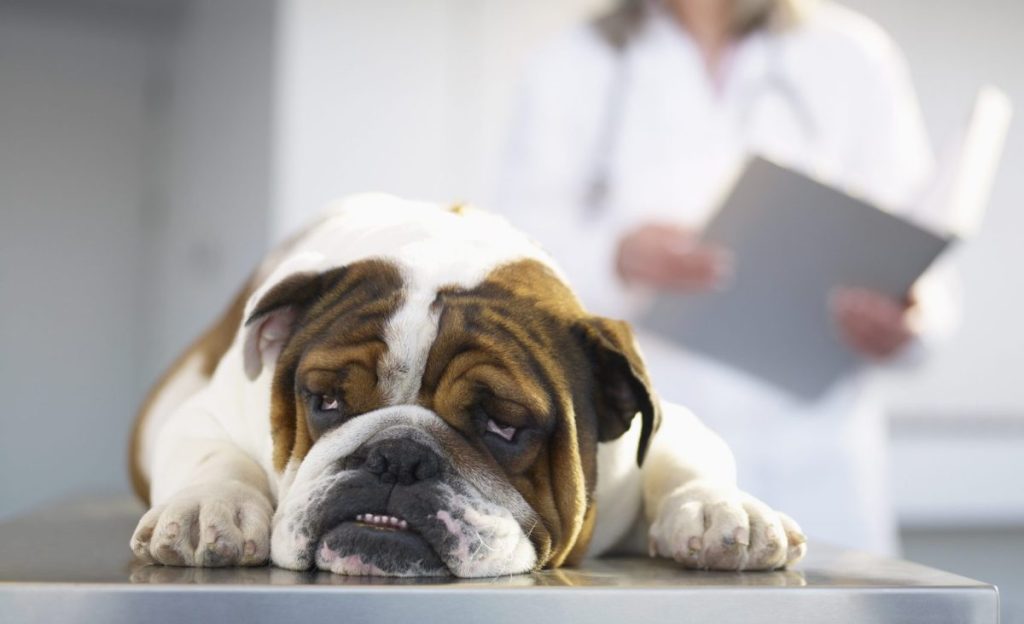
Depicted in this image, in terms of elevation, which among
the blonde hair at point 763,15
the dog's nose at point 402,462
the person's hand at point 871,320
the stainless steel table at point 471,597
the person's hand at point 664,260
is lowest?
the stainless steel table at point 471,597

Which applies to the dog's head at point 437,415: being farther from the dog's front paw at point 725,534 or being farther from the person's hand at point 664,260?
the person's hand at point 664,260

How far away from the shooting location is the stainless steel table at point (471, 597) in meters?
0.76

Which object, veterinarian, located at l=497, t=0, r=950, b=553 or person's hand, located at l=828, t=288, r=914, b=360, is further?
veterinarian, located at l=497, t=0, r=950, b=553

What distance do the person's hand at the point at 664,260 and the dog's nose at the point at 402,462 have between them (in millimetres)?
1559

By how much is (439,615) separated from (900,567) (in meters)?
0.39

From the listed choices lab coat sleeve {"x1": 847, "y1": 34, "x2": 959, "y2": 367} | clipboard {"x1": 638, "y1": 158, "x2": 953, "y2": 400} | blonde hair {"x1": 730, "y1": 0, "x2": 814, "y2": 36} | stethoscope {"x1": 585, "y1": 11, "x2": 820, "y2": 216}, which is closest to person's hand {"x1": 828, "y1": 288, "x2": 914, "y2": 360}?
clipboard {"x1": 638, "y1": 158, "x2": 953, "y2": 400}

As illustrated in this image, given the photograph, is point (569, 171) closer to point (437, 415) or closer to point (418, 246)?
point (418, 246)

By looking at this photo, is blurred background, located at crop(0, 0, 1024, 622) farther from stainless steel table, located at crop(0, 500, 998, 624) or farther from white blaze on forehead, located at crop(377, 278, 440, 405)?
stainless steel table, located at crop(0, 500, 998, 624)

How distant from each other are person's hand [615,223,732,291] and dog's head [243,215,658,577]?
4.59 feet

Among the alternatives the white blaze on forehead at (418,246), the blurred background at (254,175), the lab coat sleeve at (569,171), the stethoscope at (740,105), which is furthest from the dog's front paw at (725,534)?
the blurred background at (254,175)

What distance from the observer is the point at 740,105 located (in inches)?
120

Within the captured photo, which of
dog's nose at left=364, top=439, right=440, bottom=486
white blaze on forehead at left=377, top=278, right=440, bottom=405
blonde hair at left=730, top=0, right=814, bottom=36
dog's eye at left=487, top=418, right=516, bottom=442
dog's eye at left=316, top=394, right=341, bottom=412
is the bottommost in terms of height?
dog's nose at left=364, top=439, right=440, bottom=486

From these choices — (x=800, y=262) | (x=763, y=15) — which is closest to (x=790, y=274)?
(x=800, y=262)

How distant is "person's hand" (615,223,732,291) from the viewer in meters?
2.54
